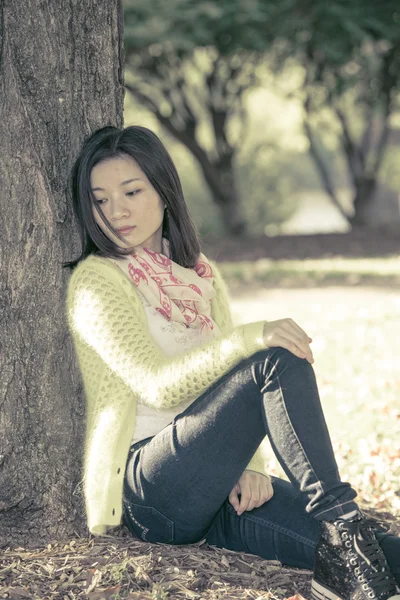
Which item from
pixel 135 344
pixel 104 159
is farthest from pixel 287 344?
pixel 104 159

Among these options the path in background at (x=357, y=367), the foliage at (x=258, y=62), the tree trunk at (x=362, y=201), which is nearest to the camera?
the path in background at (x=357, y=367)

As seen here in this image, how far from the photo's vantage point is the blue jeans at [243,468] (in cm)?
258

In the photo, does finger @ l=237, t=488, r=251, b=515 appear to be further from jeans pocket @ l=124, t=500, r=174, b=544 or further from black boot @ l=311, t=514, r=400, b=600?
black boot @ l=311, t=514, r=400, b=600

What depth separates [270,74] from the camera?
60.4ft

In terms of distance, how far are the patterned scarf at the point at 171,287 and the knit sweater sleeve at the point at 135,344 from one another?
79 mm

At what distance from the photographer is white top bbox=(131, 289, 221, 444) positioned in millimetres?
2969

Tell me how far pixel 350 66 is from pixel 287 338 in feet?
48.4

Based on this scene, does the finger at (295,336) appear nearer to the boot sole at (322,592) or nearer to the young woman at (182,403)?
the young woman at (182,403)

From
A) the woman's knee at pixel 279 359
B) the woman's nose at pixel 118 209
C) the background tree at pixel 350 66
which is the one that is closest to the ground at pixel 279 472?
the woman's knee at pixel 279 359

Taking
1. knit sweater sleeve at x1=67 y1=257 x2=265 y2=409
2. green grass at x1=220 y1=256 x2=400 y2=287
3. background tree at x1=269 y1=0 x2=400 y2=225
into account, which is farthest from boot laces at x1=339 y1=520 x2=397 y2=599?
background tree at x1=269 y1=0 x2=400 y2=225

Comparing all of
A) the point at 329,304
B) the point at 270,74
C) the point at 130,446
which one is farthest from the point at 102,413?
the point at 270,74

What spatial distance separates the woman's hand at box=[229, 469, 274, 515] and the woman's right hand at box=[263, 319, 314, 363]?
0.59 meters

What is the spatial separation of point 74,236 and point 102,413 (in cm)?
65

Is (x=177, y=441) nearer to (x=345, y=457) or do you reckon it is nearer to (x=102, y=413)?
(x=102, y=413)
